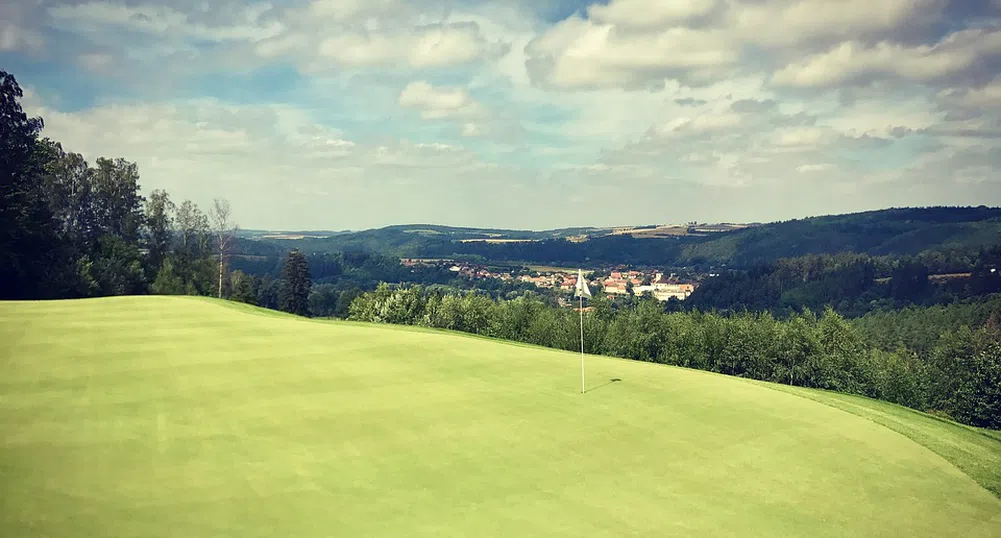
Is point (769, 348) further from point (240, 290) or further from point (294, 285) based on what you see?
point (294, 285)

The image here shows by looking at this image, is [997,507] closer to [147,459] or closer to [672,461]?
[672,461]

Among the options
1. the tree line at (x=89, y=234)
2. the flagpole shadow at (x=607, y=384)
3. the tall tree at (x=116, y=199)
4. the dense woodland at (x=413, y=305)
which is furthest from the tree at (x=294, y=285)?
the flagpole shadow at (x=607, y=384)

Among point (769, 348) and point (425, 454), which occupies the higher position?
point (425, 454)

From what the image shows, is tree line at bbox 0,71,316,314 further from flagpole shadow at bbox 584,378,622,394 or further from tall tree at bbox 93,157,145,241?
flagpole shadow at bbox 584,378,622,394

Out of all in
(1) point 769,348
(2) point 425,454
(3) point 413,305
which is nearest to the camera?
(2) point 425,454

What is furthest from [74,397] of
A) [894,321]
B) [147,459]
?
[894,321]

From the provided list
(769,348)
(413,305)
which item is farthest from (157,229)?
(769,348)

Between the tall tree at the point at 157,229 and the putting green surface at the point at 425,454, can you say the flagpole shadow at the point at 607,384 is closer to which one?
the putting green surface at the point at 425,454
